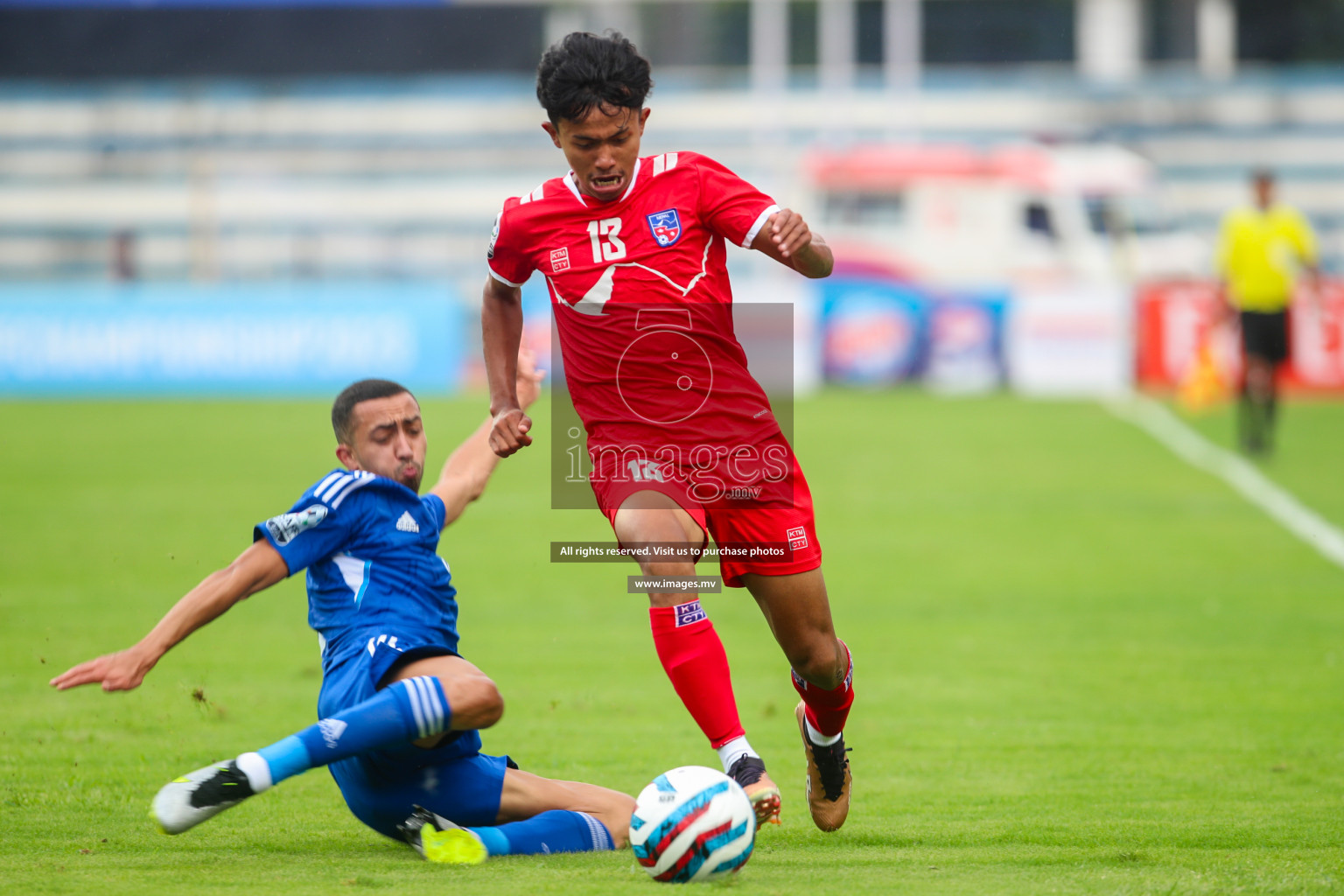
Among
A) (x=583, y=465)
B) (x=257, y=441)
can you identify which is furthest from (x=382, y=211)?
(x=583, y=465)

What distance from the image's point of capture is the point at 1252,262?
1491cm

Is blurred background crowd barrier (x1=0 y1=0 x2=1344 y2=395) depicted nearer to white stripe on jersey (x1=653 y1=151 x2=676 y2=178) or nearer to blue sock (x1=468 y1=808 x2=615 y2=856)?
white stripe on jersey (x1=653 y1=151 x2=676 y2=178)

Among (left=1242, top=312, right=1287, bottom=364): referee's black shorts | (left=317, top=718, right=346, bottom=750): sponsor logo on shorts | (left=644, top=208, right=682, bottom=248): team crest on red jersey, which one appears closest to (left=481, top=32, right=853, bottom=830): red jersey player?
(left=644, top=208, right=682, bottom=248): team crest on red jersey

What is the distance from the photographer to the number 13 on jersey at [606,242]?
4.50m

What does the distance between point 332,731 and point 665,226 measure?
1676 mm

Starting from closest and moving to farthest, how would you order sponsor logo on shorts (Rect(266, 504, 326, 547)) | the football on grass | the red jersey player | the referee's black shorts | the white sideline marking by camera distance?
the football on grass, sponsor logo on shorts (Rect(266, 504, 326, 547)), the red jersey player, the white sideline marking, the referee's black shorts

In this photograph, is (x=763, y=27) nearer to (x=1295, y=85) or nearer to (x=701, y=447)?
(x=1295, y=85)

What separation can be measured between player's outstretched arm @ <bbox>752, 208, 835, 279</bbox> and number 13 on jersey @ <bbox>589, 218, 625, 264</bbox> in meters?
0.39

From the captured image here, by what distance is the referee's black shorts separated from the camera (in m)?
14.9

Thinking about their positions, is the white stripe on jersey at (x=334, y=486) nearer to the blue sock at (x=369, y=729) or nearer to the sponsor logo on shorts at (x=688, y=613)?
the blue sock at (x=369, y=729)

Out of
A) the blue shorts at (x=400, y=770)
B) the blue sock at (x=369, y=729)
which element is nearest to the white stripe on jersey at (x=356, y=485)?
the blue shorts at (x=400, y=770)

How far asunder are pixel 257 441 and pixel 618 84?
40.7 feet

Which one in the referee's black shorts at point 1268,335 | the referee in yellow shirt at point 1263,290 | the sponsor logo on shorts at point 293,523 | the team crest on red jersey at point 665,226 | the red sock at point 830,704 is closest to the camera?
the sponsor logo on shorts at point 293,523

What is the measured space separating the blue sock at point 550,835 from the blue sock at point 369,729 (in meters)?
0.49
